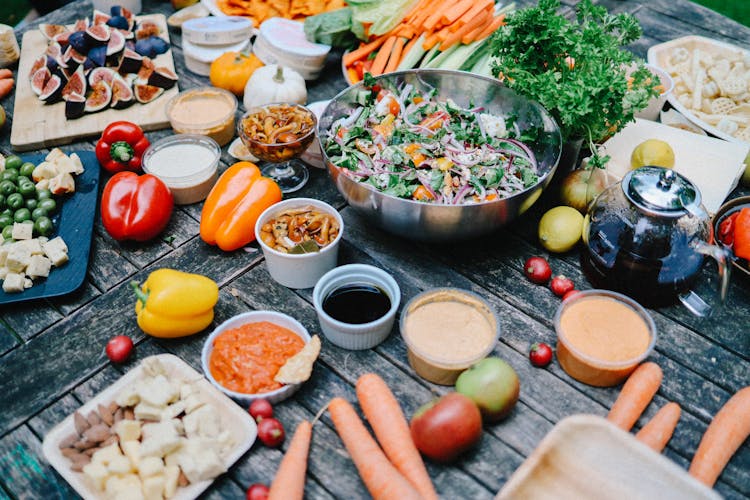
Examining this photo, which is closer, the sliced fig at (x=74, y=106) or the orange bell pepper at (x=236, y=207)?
the orange bell pepper at (x=236, y=207)

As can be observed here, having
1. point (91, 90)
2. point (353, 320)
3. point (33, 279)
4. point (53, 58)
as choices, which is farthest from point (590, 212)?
point (53, 58)

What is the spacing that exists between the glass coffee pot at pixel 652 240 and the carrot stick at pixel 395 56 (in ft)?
5.63

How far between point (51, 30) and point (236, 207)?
251 centimetres

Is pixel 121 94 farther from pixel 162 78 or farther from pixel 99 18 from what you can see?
pixel 99 18

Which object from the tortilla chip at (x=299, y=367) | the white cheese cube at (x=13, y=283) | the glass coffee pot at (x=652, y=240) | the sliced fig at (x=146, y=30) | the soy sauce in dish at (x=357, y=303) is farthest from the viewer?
the sliced fig at (x=146, y=30)

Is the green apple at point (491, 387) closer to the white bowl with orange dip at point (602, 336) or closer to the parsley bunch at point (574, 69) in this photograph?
the white bowl with orange dip at point (602, 336)

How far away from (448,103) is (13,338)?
2.36 m

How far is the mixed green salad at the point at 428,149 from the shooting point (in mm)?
2848

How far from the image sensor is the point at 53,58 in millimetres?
3975

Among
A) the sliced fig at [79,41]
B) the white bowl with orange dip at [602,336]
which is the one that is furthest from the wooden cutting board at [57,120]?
the white bowl with orange dip at [602,336]

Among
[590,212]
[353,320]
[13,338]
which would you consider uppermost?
[590,212]

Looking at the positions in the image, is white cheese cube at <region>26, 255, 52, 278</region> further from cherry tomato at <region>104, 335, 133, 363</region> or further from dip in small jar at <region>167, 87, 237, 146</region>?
dip in small jar at <region>167, 87, 237, 146</region>

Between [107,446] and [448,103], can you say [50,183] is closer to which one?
[107,446]

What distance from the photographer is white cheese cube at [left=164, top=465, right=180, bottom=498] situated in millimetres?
1990
